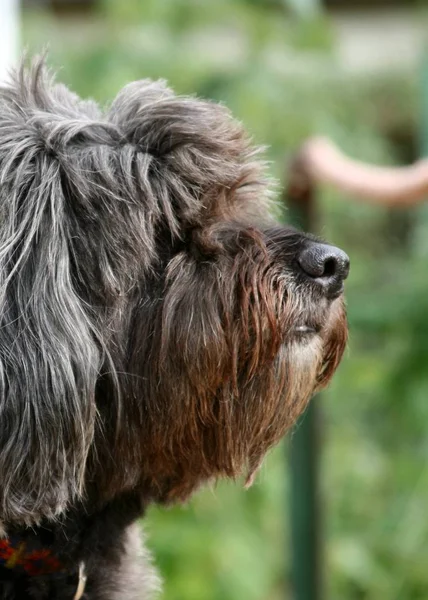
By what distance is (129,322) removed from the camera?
2.19 m

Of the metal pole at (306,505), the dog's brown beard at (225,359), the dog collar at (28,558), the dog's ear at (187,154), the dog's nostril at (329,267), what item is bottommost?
the metal pole at (306,505)

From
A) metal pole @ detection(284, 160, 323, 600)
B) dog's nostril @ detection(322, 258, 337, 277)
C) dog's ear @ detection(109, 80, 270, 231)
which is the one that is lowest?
metal pole @ detection(284, 160, 323, 600)

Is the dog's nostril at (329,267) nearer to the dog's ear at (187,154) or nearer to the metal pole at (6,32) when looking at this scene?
the dog's ear at (187,154)

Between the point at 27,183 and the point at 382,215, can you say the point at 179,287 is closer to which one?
the point at 27,183

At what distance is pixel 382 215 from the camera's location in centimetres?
681

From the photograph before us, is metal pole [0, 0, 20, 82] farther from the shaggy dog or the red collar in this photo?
the red collar

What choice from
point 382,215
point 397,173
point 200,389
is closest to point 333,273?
point 200,389

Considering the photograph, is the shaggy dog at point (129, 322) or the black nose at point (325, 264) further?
the black nose at point (325, 264)

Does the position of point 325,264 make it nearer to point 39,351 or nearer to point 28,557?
point 39,351

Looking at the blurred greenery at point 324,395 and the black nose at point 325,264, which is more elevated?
the black nose at point 325,264

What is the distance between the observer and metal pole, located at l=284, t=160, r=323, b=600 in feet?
11.9

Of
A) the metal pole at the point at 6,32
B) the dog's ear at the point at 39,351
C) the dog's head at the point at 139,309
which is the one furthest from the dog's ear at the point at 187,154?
the metal pole at the point at 6,32

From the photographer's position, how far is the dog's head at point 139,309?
205 centimetres

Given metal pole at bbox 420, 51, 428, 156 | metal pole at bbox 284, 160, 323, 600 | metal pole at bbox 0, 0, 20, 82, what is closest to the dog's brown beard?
metal pole at bbox 284, 160, 323, 600
